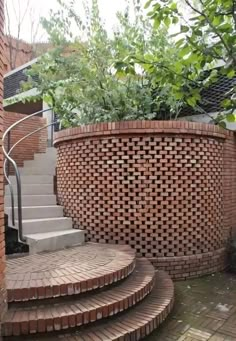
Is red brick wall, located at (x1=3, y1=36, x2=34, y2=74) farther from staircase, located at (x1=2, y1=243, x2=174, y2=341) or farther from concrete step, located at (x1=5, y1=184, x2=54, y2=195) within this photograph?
staircase, located at (x1=2, y1=243, x2=174, y2=341)

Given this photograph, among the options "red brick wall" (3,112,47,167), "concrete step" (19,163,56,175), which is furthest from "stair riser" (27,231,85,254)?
"red brick wall" (3,112,47,167)

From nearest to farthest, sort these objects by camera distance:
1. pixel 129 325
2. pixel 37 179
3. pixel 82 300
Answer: pixel 129 325 → pixel 82 300 → pixel 37 179

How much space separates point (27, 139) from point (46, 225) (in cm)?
369

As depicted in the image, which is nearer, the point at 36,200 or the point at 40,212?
the point at 40,212

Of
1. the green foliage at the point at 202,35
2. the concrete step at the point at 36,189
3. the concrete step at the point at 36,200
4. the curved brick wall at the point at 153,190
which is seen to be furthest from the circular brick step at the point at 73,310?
the concrete step at the point at 36,189

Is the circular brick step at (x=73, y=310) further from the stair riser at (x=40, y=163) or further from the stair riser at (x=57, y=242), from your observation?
the stair riser at (x=40, y=163)

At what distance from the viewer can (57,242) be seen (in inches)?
179

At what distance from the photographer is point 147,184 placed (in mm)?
4793

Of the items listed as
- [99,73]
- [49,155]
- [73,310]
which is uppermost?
[99,73]

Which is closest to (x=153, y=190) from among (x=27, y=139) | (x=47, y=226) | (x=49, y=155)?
(x=47, y=226)

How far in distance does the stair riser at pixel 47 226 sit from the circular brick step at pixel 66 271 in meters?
0.54

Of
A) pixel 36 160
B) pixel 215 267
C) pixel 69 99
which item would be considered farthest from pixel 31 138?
pixel 215 267

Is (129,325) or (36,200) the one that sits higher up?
(36,200)

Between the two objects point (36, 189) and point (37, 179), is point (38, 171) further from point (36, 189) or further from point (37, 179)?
point (36, 189)
